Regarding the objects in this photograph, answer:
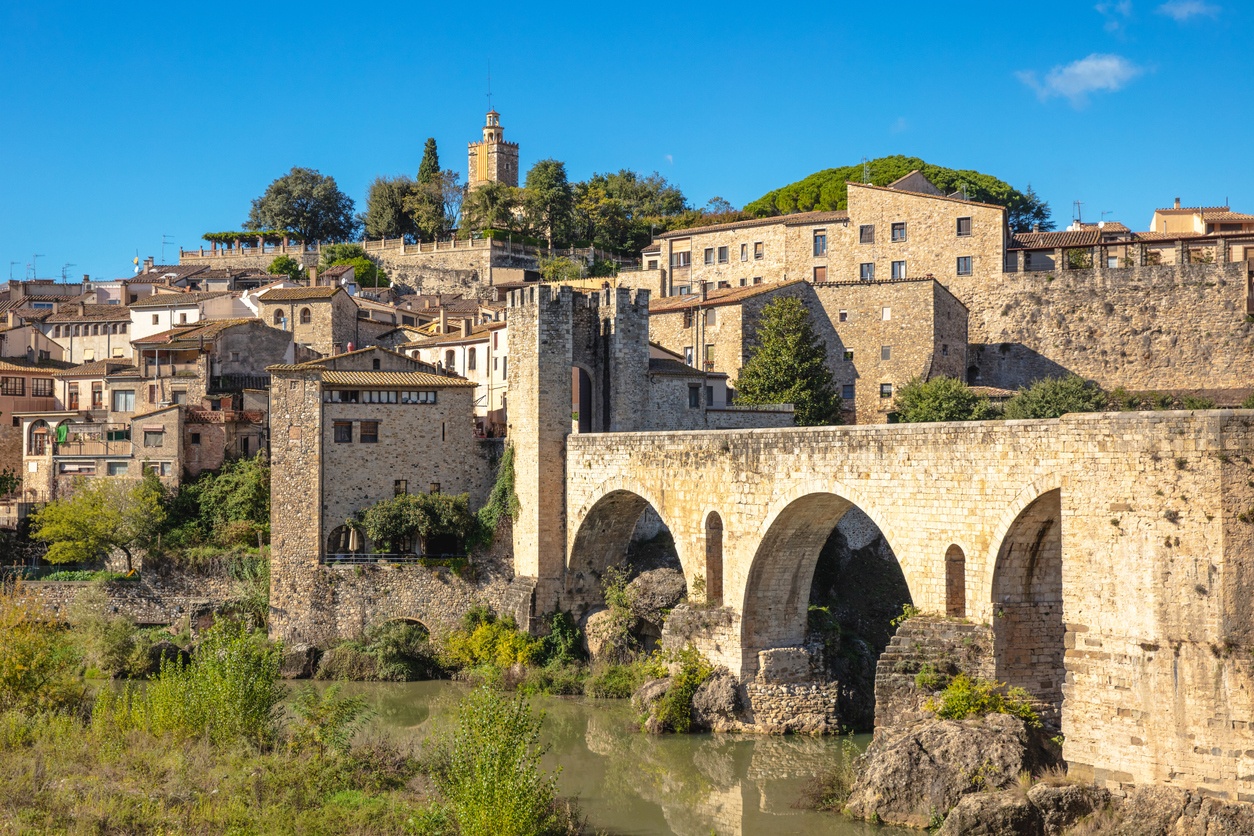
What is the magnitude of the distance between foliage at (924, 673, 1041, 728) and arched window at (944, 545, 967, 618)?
1453 millimetres

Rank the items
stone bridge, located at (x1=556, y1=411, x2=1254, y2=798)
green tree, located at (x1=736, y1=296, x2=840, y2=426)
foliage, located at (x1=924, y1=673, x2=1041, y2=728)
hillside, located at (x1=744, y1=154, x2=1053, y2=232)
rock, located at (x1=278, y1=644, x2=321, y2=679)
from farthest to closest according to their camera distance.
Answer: hillside, located at (x1=744, y1=154, x2=1053, y2=232), green tree, located at (x1=736, y1=296, x2=840, y2=426), rock, located at (x1=278, y1=644, x2=321, y2=679), foliage, located at (x1=924, y1=673, x2=1041, y2=728), stone bridge, located at (x1=556, y1=411, x2=1254, y2=798)

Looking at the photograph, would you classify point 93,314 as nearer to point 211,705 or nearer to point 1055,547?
point 211,705

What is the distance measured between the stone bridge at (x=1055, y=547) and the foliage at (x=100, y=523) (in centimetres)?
1545

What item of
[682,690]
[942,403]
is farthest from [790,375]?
[682,690]

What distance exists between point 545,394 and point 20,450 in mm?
22689

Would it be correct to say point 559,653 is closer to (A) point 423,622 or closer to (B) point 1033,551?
(A) point 423,622

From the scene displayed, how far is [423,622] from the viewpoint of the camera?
120ft

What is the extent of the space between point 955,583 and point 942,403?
20.5 meters

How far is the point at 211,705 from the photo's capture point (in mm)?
26328

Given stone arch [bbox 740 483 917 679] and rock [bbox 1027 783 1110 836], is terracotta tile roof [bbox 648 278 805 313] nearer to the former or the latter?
stone arch [bbox 740 483 917 679]

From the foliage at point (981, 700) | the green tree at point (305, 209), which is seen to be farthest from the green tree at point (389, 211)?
the foliage at point (981, 700)

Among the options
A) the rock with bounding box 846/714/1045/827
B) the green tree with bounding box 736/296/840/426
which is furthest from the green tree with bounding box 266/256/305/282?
the rock with bounding box 846/714/1045/827

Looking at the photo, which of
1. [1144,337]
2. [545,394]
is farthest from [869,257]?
[545,394]

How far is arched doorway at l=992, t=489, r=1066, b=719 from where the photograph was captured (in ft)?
77.3
